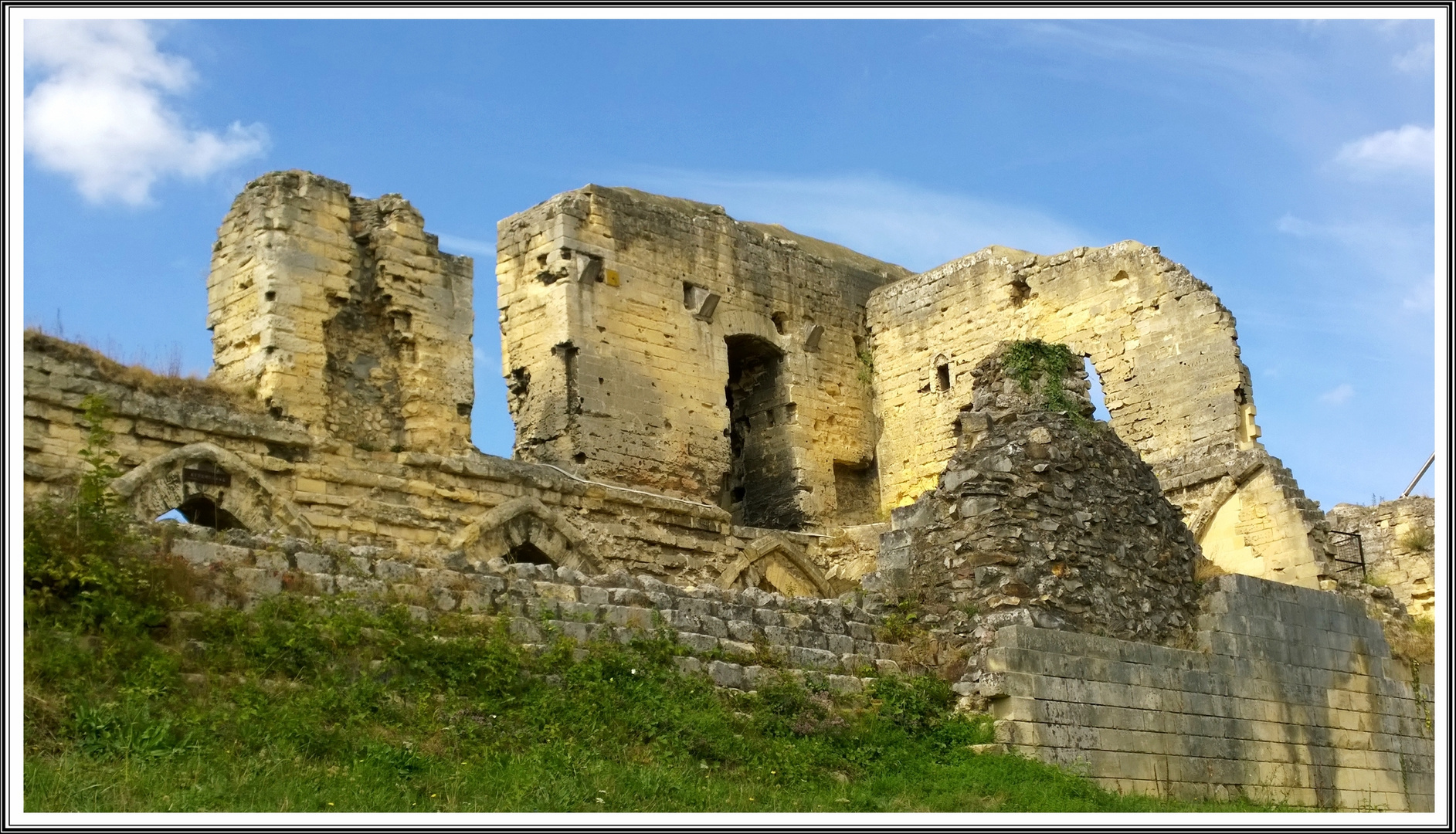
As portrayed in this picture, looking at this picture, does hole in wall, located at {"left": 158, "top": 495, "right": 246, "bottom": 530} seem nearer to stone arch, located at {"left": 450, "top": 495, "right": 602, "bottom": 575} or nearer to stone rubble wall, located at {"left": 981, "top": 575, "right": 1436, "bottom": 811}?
stone arch, located at {"left": 450, "top": 495, "right": 602, "bottom": 575}

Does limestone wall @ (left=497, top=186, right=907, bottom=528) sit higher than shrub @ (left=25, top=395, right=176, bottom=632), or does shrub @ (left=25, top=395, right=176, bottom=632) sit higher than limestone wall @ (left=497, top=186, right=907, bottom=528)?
limestone wall @ (left=497, top=186, right=907, bottom=528)

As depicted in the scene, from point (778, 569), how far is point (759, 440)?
4.00 meters

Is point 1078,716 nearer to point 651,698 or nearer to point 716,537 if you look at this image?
point 651,698

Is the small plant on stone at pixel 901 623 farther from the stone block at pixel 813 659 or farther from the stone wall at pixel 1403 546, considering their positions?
the stone wall at pixel 1403 546

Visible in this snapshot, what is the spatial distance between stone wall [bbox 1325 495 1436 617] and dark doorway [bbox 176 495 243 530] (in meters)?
12.0

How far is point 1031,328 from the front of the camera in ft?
72.4

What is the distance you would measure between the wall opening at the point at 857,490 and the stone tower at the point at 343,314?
740 centimetres

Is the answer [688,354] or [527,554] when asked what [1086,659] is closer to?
[527,554]

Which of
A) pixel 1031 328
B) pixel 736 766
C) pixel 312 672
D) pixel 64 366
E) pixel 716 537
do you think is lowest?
pixel 736 766

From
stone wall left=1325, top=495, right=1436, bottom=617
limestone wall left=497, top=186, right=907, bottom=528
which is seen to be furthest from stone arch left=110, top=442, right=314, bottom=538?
stone wall left=1325, top=495, right=1436, bottom=617

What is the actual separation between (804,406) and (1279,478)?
6703 millimetres

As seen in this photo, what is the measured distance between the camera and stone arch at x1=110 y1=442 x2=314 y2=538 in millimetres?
13984

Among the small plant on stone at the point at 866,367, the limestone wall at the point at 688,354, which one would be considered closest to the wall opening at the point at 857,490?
the limestone wall at the point at 688,354

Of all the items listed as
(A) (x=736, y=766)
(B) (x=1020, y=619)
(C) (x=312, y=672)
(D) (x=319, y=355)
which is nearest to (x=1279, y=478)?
(B) (x=1020, y=619)
